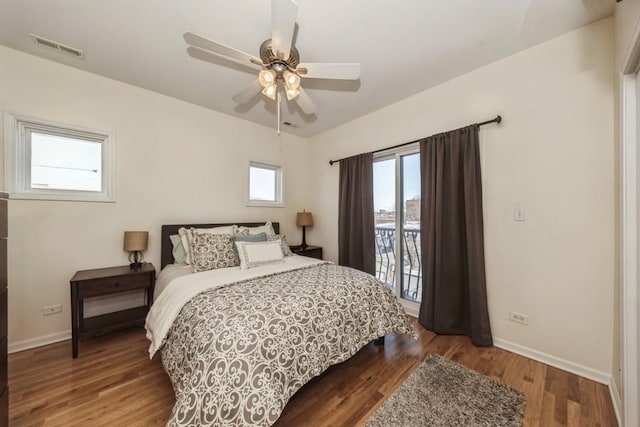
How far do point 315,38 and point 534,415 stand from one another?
9.97 ft

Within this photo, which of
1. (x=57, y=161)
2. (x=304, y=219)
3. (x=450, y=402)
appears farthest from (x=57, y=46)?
(x=450, y=402)

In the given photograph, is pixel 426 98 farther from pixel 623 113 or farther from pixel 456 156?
pixel 623 113

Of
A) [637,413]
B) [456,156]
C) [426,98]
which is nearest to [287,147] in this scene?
[426,98]

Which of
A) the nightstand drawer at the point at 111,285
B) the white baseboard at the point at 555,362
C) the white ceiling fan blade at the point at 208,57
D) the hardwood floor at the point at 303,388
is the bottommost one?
the hardwood floor at the point at 303,388

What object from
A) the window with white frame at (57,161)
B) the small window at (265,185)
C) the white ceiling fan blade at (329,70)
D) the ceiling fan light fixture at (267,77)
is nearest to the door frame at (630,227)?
the white ceiling fan blade at (329,70)

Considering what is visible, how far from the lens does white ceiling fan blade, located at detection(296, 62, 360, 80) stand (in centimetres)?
181

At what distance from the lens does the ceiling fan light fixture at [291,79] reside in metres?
1.87

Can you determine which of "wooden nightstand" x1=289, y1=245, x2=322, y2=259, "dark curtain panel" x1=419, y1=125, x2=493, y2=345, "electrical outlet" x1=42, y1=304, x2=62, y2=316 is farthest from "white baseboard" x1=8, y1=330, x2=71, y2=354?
"dark curtain panel" x1=419, y1=125, x2=493, y2=345

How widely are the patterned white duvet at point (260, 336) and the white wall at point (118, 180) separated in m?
1.23

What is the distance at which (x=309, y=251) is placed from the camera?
3857 millimetres

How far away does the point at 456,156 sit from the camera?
97.5 inches

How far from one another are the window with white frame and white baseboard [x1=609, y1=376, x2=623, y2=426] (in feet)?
14.4

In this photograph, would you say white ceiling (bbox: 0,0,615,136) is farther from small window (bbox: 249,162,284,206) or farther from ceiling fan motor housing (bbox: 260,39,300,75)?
small window (bbox: 249,162,284,206)

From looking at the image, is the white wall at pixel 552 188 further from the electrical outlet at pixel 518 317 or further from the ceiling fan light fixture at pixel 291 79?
the ceiling fan light fixture at pixel 291 79
